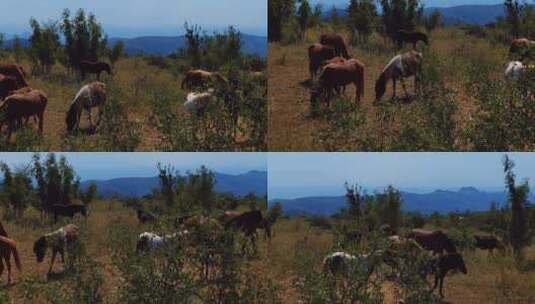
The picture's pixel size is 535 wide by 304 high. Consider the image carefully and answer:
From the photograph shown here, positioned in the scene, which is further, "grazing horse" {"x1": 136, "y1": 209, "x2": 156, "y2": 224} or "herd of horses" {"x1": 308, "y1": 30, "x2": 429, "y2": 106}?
"herd of horses" {"x1": 308, "y1": 30, "x2": 429, "y2": 106}

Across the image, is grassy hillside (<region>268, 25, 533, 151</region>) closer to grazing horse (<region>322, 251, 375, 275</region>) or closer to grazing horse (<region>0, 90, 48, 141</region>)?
grazing horse (<region>322, 251, 375, 275</region>)

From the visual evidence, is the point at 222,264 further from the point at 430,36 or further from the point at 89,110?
the point at 430,36

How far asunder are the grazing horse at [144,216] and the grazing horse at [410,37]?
5.60 m

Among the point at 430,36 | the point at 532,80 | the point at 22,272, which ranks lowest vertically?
the point at 22,272

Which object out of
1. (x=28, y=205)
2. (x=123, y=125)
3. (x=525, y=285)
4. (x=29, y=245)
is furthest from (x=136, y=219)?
(x=525, y=285)

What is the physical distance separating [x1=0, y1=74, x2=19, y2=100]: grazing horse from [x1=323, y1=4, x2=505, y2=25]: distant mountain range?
686cm

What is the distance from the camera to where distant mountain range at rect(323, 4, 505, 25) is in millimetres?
13115

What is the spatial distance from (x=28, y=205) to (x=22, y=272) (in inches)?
60.7

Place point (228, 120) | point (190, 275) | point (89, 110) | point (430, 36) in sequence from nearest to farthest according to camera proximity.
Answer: point (190, 275), point (228, 120), point (89, 110), point (430, 36)

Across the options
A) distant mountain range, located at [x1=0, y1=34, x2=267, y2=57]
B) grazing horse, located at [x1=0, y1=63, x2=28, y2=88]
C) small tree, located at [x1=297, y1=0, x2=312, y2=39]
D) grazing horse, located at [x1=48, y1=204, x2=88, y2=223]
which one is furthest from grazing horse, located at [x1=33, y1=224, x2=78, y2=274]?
small tree, located at [x1=297, y1=0, x2=312, y2=39]

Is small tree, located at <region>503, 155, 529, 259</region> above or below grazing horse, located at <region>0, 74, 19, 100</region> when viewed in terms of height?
below

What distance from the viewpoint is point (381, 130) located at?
8320 mm

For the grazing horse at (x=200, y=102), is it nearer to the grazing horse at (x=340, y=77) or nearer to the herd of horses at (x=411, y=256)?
the grazing horse at (x=340, y=77)

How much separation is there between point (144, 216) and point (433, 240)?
3.15 m
